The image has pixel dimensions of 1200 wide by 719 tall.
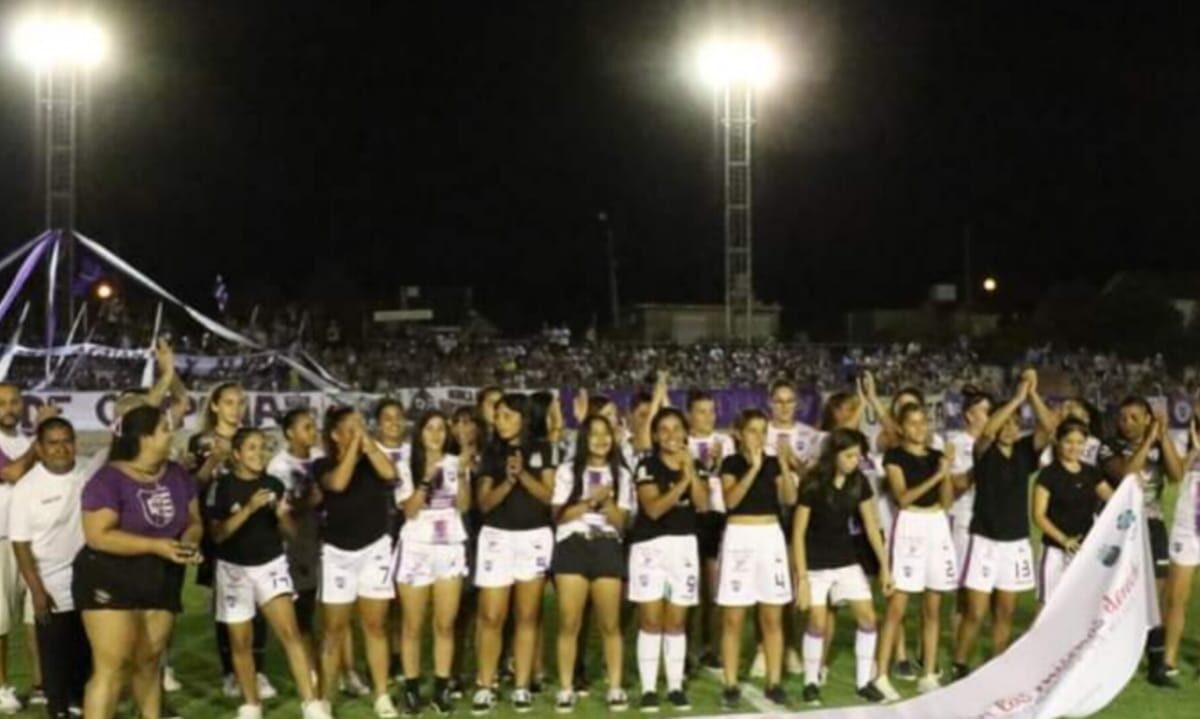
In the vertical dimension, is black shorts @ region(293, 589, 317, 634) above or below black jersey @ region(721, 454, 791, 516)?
below

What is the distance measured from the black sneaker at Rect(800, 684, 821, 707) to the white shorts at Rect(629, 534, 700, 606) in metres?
0.92

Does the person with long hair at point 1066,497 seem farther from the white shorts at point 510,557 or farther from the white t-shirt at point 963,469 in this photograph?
the white shorts at point 510,557

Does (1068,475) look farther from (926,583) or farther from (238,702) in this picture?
(238,702)

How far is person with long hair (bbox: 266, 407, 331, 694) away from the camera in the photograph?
7.87 meters

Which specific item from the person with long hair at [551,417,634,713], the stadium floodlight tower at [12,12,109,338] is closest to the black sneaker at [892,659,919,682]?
the person with long hair at [551,417,634,713]

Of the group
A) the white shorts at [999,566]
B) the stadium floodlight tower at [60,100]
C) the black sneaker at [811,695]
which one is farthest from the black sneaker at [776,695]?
the stadium floodlight tower at [60,100]

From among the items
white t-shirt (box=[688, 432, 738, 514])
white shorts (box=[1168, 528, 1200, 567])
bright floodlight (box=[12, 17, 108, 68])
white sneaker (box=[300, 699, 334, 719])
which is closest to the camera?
white sneaker (box=[300, 699, 334, 719])

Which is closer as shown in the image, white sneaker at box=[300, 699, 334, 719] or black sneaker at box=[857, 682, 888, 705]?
white sneaker at box=[300, 699, 334, 719]

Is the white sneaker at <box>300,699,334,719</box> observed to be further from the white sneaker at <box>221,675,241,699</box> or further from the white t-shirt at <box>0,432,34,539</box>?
the white t-shirt at <box>0,432,34,539</box>

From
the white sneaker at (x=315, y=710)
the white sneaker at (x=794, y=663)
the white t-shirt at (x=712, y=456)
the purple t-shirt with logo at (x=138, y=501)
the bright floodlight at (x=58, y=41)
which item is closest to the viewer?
the purple t-shirt with logo at (x=138, y=501)

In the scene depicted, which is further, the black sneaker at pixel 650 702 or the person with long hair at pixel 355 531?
the black sneaker at pixel 650 702

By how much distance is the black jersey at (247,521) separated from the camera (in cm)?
736

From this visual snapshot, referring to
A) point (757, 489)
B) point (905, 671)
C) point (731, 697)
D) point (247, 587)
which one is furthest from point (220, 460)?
point (905, 671)

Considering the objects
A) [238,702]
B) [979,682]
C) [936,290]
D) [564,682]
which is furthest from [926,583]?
[936,290]
